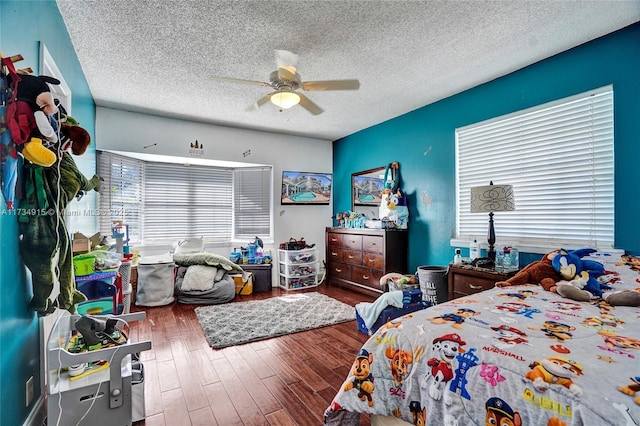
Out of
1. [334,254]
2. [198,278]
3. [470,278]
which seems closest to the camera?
[470,278]

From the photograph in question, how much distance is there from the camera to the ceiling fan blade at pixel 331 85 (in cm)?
240

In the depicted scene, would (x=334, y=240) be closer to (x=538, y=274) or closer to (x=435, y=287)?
(x=435, y=287)

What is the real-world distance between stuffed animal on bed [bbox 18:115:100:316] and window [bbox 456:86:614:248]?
11.9ft

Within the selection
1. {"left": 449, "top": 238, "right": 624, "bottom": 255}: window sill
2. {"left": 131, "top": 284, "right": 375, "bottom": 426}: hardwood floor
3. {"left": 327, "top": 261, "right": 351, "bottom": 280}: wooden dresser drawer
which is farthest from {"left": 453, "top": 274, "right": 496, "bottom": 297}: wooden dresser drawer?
{"left": 327, "top": 261, "right": 351, "bottom": 280}: wooden dresser drawer

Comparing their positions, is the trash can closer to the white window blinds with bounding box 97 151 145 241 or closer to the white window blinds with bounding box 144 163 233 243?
the white window blinds with bounding box 144 163 233 243

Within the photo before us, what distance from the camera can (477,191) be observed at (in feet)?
9.06

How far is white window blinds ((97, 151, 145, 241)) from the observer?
155 inches

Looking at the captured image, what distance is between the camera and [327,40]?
237 cm

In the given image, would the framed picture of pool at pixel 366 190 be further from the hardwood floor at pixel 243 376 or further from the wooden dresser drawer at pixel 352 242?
the hardwood floor at pixel 243 376

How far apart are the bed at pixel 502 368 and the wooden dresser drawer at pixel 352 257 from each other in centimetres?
282

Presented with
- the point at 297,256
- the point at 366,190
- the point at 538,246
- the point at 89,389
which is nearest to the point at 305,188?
the point at 366,190

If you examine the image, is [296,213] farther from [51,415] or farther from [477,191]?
[51,415]

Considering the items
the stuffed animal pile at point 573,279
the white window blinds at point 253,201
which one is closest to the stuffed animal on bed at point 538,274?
the stuffed animal pile at point 573,279

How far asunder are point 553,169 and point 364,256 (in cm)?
249
